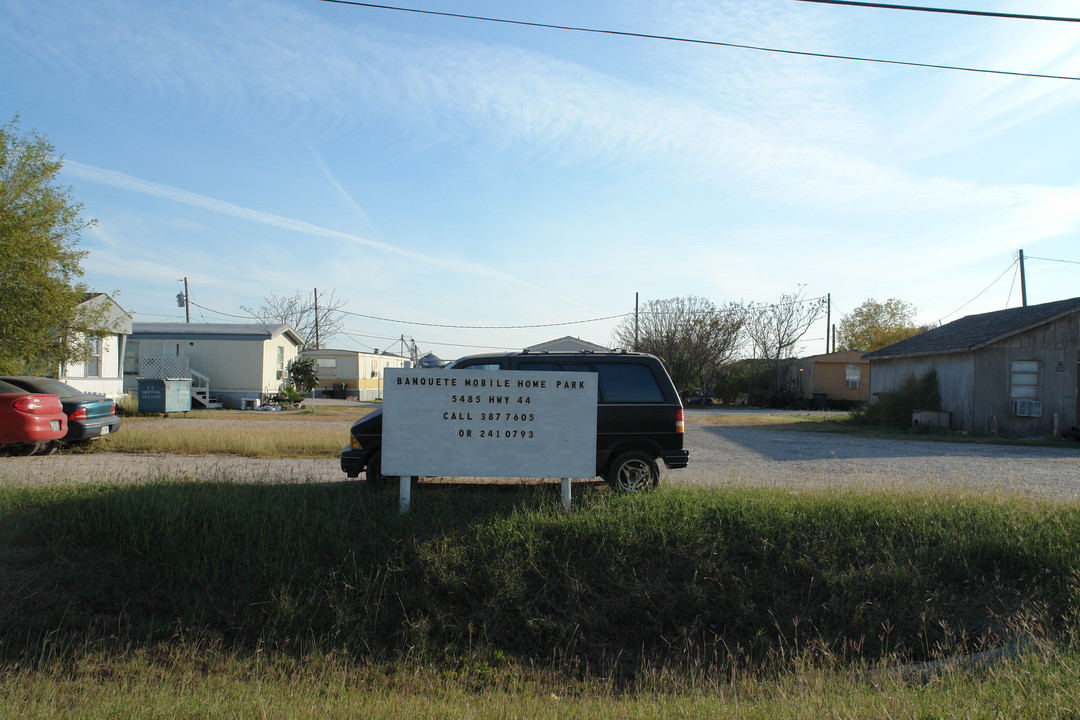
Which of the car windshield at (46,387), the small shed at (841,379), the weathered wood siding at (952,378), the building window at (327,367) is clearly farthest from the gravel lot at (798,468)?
the building window at (327,367)

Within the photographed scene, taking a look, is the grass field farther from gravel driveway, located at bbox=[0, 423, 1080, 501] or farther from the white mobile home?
the white mobile home

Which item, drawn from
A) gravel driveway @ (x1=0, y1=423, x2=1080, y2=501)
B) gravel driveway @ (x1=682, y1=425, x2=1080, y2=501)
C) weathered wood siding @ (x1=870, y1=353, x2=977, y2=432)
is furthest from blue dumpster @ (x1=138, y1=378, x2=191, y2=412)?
weathered wood siding @ (x1=870, y1=353, x2=977, y2=432)

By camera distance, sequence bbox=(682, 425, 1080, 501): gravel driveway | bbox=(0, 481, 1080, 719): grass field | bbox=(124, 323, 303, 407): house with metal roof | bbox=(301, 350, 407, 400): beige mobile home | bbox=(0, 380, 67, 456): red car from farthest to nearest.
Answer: bbox=(301, 350, 407, 400): beige mobile home → bbox=(124, 323, 303, 407): house with metal roof → bbox=(0, 380, 67, 456): red car → bbox=(682, 425, 1080, 501): gravel driveway → bbox=(0, 481, 1080, 719): grass field

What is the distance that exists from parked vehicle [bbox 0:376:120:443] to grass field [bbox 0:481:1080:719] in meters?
6.27

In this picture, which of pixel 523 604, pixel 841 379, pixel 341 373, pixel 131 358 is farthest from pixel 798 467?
pixel 341 373

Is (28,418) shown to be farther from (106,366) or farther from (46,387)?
(106,366)

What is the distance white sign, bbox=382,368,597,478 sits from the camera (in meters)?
7.42

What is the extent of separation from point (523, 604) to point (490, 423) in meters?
2.05

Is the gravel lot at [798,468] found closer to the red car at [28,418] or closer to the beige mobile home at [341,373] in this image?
the red car at [28,418]

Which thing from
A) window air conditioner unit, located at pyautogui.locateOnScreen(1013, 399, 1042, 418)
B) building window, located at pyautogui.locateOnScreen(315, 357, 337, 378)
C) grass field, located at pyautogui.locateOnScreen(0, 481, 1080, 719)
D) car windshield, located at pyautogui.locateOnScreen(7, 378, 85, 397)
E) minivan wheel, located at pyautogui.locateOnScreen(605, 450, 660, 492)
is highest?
building window, located at pyautogui.locateOnScreen(315, 357, 337, 378)

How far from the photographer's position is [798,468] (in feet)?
40.5

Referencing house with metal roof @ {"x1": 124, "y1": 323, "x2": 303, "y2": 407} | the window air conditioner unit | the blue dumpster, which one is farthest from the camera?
house with metal roof @ {"x1": 124, "y1": 323, "x2": 303, "y2": 407}

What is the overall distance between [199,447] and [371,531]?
27.9ft

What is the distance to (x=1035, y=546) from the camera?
6586 mm
